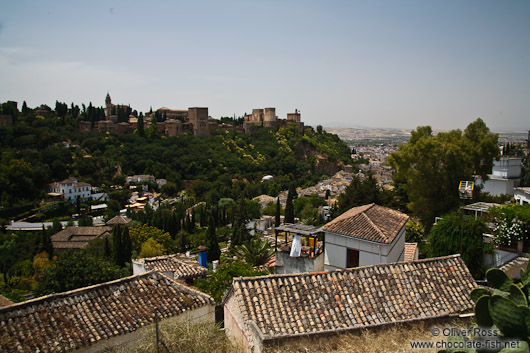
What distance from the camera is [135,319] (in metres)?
6.94

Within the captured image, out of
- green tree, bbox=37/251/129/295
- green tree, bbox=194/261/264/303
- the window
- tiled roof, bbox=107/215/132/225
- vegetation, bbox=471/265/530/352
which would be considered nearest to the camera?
vegetation, bbox=471/265/530/352

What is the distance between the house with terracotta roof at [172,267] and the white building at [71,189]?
142ft

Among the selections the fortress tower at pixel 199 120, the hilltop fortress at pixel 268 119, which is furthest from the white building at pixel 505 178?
the hilltop fortress at pixel 268 119

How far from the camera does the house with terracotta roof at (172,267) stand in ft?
35.4

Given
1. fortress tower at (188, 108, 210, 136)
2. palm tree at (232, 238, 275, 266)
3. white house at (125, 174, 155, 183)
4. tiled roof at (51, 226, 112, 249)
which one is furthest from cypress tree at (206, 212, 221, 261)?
fortress tower at (188, 108, 210, 136)

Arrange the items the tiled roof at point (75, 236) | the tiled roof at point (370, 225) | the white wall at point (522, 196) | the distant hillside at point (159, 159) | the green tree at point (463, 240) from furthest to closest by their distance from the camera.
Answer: the distant hillside at point (159, 159)
the tiled roof at point (75, 236)
the white wall at point (522, 196)
the green tree at point (463, 240)
the tiled roof at point (370, 225)

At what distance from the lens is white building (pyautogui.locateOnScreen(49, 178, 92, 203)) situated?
4938cm

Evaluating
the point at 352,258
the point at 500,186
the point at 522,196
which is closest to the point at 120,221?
the point at 500,186

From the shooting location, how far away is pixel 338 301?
668cm

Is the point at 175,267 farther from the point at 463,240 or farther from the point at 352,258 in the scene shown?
the point at 463,240

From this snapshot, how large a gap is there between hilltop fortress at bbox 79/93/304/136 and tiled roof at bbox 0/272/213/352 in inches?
2638

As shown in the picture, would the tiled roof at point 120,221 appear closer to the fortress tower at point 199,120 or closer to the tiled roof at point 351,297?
the tiled roof at point 351,297

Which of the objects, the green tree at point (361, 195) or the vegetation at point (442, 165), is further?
the green tree at point (361, 195)

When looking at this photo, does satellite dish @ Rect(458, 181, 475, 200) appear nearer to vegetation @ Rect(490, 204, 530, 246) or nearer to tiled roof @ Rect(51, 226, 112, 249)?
vegetation @ Rect(490, 204, 530, 246)
